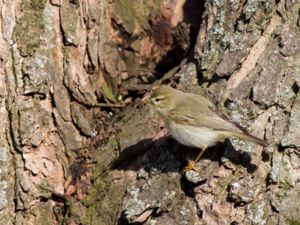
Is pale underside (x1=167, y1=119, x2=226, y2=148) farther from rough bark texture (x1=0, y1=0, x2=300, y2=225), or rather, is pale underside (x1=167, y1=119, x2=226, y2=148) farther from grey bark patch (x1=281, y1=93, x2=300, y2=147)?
grey bark patch (x1=281, y1=93, x2=300, y2=147)

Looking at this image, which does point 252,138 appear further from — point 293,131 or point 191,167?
point 191,167

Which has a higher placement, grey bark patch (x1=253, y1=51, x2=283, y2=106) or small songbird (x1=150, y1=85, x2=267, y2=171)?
grey bark patch (x1=253, y1=51, x2=283, y2=106)

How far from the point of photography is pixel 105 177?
5.74 meters

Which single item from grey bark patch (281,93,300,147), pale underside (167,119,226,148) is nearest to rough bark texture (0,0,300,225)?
grey bark patch (281,93,300,147)

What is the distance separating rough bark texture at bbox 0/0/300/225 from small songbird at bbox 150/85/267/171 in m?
0.12

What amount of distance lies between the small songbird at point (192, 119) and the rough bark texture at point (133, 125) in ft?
0.40

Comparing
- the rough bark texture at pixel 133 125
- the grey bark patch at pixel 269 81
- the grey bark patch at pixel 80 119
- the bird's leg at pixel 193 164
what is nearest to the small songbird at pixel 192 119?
the bird's leg at pixel 193 164

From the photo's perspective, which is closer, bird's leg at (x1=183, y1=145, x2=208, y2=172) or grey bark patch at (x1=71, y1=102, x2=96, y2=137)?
bird's leg at (x1=183, y1=145, x2=208, y2=172)

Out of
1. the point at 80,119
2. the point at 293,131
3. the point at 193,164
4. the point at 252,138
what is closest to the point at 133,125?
the point at 80,119

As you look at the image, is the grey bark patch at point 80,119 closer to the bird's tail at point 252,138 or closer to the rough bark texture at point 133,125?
the rough bark texture at point 133,125

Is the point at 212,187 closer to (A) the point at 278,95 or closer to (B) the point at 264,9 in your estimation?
(A) the point at 278,95

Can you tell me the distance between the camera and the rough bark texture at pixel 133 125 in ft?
17.1

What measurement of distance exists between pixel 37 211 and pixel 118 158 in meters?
0.82

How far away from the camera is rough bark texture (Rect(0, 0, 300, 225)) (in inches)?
205
